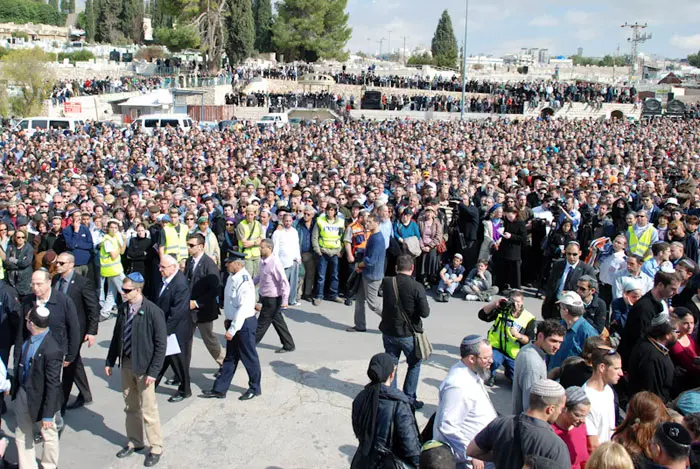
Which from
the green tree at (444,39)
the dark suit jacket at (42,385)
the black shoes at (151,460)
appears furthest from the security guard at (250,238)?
the green tree at (444,39)

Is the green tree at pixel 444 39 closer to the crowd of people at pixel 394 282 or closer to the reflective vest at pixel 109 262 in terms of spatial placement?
the crowd of people at pixel 394 282

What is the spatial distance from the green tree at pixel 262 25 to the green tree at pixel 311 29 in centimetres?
763

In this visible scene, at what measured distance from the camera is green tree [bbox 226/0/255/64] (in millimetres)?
54250

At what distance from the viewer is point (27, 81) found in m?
38.8

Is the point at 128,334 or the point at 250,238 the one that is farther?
the point at 250,238

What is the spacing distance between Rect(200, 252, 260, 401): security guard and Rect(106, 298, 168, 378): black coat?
87cm

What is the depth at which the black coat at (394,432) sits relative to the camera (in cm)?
374

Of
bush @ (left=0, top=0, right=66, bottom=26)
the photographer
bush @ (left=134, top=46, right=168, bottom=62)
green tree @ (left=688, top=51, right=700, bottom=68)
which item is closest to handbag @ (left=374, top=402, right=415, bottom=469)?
the photographer

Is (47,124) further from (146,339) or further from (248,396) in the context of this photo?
(146,339)

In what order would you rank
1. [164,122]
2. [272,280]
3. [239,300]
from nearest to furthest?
[239,300] → [272,280] → [164,122]

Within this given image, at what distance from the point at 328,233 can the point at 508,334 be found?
146 inches

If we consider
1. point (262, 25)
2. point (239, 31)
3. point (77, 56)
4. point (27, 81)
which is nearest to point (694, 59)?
point (262, 25)

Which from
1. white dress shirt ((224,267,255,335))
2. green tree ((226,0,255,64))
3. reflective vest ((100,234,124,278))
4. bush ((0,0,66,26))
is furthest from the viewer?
bush ((0,0,66,26))

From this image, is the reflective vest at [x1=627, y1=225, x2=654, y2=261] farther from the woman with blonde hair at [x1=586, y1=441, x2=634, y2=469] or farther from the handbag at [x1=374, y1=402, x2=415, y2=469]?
A: the woman with blonde hair at [x1=586, y1=441, x2=634, y2=469]
